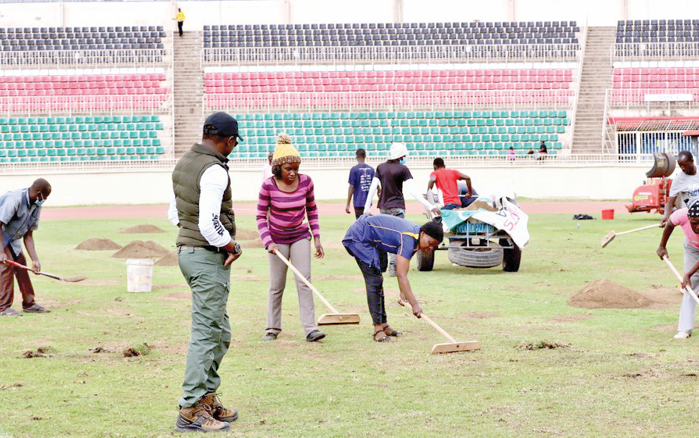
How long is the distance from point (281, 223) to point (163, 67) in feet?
127

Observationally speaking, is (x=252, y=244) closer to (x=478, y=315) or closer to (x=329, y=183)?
(x=478, y=315)

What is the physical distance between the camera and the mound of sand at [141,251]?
1916cm

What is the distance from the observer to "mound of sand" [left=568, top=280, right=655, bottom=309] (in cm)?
1204

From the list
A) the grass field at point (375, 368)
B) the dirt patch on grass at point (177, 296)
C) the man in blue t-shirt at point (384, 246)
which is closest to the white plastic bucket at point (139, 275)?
the grass field at point (375, 368)

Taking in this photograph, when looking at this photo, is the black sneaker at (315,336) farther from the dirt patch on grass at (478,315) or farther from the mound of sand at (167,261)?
the mound of sand at (167,261)

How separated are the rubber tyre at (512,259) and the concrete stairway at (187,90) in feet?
88.6

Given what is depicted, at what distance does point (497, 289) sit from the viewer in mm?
13930

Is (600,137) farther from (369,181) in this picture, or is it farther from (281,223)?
(281,223)

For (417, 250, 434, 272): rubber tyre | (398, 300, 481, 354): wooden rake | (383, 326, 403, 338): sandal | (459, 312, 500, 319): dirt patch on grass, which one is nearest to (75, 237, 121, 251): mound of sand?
(417, 250, 434, 272): rubber tyre

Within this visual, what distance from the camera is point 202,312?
6.61 m

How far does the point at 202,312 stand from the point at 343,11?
162 feet

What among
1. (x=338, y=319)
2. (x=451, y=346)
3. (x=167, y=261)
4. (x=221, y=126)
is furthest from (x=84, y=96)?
(x=221, y=126)

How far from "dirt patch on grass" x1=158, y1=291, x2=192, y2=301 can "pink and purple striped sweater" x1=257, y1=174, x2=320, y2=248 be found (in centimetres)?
360

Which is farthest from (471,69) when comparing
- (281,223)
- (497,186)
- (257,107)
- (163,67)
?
(281,223)
